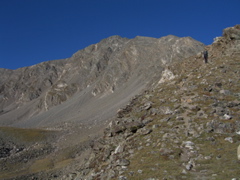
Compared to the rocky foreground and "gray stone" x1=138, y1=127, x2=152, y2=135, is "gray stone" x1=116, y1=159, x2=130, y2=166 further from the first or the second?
"gray stone" x1=138, y1=127, x2=152, y2=135

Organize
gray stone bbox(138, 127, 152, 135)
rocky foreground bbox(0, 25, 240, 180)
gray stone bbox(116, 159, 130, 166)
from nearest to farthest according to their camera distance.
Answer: rocky foreground bbox(0, 25, 240, 180) < gray stone bbox(116, 159, 130, 166) < gray stone bbox(138, 127, 152, 135)

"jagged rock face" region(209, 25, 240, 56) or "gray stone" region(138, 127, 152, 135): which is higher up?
"jagged rock face" region(209, 25, 240, 56)

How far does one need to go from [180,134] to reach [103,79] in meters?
127

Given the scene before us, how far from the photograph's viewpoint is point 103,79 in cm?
13825

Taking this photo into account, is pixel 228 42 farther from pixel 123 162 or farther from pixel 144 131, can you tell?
pixel 123 162

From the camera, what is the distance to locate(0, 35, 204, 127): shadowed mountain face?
10750cm

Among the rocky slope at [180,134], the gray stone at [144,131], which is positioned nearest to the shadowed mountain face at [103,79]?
the rocky slope at [180,134]

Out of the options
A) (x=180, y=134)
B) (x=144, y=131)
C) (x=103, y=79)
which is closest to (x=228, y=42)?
(x=144, y=131)

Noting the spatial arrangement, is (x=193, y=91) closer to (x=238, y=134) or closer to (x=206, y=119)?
(x=206, y=119)

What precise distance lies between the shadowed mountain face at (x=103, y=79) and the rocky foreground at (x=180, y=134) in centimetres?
6704

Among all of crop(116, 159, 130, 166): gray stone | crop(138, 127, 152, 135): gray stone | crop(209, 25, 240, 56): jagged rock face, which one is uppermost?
crop(209, 25, 240, 56): jagged rock face

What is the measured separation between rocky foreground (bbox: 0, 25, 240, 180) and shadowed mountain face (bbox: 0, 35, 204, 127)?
220ft

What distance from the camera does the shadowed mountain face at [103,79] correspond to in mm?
107500

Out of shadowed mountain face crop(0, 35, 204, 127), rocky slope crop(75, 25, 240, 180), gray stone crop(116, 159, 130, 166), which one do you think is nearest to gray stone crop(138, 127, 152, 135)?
rocky slope crop(75, 25, 240, 180)
